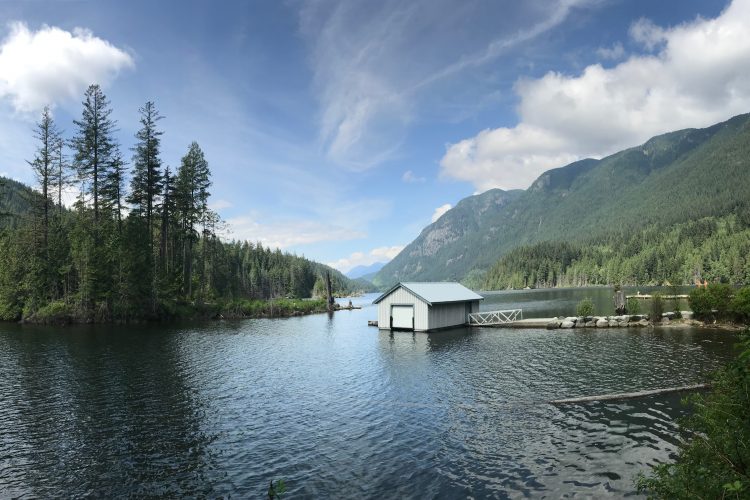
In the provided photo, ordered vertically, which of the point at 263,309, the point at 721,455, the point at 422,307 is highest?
the point at 422,307

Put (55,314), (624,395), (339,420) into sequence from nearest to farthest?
(339,420)
(624,395)
(55,314)

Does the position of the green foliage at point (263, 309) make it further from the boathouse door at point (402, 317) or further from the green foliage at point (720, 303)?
the green foliage at point (720, 303)

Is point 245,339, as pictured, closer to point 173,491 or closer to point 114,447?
point 114,447

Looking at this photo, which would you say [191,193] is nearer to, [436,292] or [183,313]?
[183,313]

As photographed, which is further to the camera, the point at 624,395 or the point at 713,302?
the point at 713,302

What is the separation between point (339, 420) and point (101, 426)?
10318mm

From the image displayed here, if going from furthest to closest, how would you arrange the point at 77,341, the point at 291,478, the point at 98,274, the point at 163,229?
the point at 163,229
the point at 98,274
the point at 77,341
the point at 291,478

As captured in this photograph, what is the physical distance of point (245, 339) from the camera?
46.0 metres

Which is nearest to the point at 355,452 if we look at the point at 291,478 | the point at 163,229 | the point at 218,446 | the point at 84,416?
the point at 291,478

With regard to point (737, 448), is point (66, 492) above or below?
below

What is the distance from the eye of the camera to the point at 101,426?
18.0 m

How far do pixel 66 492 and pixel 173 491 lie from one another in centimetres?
317

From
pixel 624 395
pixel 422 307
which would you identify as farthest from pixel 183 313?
pixel 624 395

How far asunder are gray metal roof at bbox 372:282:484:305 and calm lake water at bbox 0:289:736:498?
14.6m
